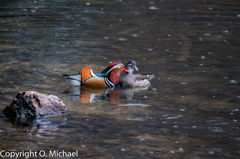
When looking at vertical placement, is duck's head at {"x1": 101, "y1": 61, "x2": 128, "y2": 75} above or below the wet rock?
above

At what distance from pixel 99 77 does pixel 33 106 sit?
313 cm

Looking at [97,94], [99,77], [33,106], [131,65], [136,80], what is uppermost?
[131,65]

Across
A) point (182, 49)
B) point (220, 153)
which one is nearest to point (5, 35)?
point (182, 49)

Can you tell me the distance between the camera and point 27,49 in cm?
1480

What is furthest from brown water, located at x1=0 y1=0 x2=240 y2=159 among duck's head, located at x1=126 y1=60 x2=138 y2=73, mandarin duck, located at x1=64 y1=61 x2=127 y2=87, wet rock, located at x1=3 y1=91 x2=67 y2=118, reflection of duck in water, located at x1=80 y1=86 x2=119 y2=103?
duck's head, located at x1=126 y1=60 x2=138 y2=73

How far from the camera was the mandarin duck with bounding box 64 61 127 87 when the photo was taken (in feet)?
36.9

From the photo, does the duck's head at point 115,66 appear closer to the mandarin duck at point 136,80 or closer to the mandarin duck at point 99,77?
the mandarin duck at point 99,77

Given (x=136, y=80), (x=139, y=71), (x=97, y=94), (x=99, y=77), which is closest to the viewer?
(x=97, y=94)

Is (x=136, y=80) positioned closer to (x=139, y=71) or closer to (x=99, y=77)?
(x=99, y=77)

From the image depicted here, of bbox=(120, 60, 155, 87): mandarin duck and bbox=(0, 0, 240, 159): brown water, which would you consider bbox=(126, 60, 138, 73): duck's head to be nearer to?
bbox=(120, 60, 155, 87): mandarin duck

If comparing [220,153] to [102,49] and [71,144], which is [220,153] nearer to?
[71,144]

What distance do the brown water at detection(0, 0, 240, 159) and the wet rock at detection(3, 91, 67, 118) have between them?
212mm

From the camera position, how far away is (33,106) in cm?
858

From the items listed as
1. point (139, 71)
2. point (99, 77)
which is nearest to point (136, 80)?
point (99, 77)
